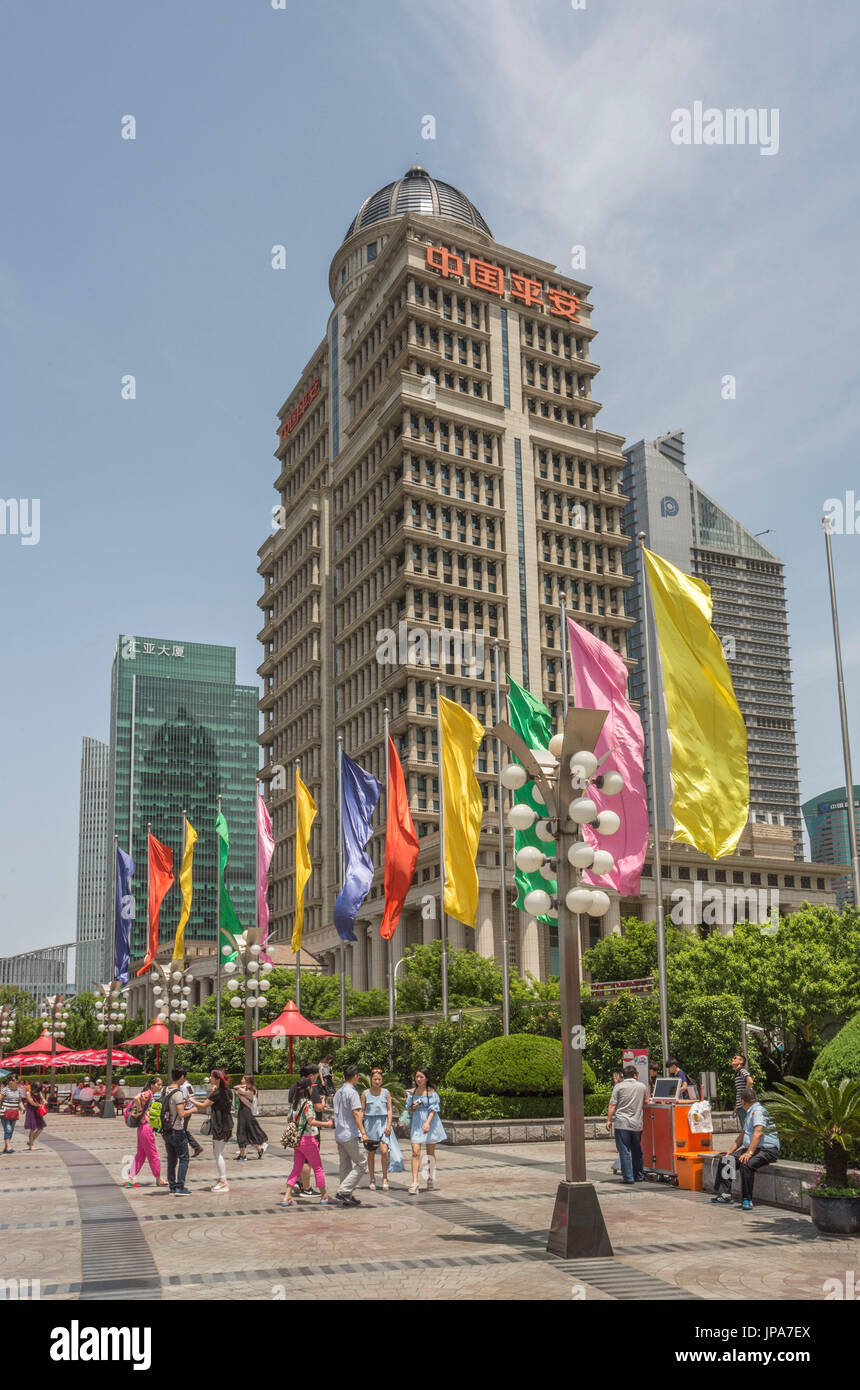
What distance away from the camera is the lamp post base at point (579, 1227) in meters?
13.6

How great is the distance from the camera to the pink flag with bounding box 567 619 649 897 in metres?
23.8

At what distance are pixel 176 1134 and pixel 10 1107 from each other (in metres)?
15.8

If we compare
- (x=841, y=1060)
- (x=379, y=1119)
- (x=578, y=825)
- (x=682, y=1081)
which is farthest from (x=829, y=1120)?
(x=379, y=1119)

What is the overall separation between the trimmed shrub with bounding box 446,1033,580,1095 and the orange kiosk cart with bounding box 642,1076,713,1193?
8.15 meters

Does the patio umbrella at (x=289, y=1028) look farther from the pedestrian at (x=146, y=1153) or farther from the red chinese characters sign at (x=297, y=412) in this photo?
the red chinese characters sign at (x=297, y=412)

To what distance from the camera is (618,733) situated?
79.3ft

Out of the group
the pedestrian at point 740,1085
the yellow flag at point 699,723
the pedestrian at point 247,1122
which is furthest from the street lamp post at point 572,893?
the pedestrian at point 247,1122

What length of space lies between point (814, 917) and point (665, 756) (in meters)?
125

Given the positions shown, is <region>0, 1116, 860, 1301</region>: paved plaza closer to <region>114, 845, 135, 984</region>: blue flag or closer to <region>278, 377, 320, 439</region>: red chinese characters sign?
<region>114, 845, 135, 984</region>: blue flag

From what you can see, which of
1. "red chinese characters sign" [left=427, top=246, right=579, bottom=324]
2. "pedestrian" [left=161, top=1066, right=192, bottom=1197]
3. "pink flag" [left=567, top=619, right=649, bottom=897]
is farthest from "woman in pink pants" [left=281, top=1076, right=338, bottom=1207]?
"red chinese characters sign" [left=427, top=246, right=579, bottom=324]

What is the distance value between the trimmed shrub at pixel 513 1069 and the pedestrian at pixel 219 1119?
26.5ft

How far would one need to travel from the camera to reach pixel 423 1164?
2061cm
